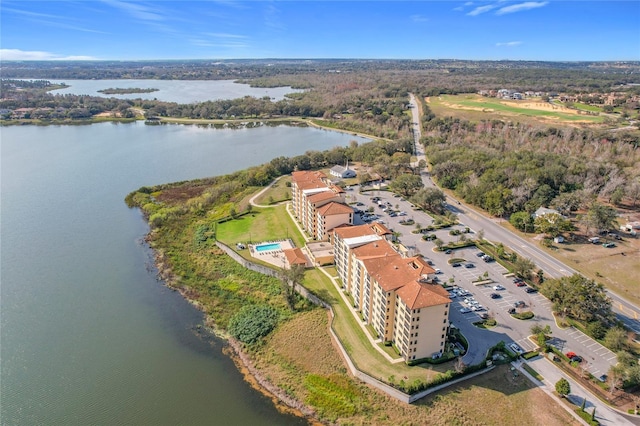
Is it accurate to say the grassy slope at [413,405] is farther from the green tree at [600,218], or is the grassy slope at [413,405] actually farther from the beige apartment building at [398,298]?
the green tree at [600,218]

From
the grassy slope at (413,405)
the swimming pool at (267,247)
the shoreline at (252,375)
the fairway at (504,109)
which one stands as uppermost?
the fairway at (504,109)

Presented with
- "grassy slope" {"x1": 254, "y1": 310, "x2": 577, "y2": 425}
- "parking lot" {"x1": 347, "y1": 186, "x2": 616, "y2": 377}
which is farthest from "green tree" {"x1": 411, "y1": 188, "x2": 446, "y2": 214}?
"grassy slope" {"x1": 254, "y1": 310, "x2": 577, "y2": 425}

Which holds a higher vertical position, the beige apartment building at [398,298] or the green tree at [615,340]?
the beige apartment building at [398,298]

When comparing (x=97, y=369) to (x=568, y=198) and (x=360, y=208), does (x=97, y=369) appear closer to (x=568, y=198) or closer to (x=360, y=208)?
(x=360, y=208)

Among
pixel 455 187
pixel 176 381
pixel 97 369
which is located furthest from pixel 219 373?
pixel 455 187

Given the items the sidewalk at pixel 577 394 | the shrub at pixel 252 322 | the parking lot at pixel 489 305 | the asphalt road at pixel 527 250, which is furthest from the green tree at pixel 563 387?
the shrub at pixel 252 322
